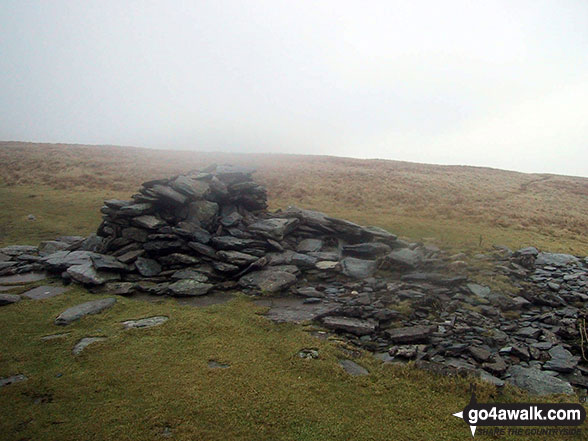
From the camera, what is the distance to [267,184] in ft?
171

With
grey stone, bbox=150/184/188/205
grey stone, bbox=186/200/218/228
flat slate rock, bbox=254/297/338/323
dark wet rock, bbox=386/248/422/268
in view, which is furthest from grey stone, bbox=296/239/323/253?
grey stone, bbox=150/184/188/205

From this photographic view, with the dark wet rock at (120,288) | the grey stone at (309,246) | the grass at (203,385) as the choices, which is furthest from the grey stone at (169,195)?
the grey stone at (309,246)

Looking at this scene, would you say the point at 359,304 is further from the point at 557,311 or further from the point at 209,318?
the point at 557,311

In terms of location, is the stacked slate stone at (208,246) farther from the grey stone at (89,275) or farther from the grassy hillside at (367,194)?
the grassy hillside at (367,194)

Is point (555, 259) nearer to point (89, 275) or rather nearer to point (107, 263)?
point (107, 263)

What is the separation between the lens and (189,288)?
59.7 feet

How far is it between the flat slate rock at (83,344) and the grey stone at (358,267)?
13.0 meters

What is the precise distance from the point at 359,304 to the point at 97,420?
11.3m

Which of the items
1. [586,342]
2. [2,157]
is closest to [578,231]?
[586,342]

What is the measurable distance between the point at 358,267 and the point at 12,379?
1650 centimetres

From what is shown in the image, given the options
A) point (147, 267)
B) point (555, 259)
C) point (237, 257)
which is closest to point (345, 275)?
point (237, 257)

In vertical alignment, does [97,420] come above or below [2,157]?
below

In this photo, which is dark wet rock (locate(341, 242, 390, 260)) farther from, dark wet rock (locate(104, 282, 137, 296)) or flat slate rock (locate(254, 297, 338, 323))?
dark wet rock (locate(104, 282, 137, 296))

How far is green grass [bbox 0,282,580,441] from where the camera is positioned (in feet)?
27.9
